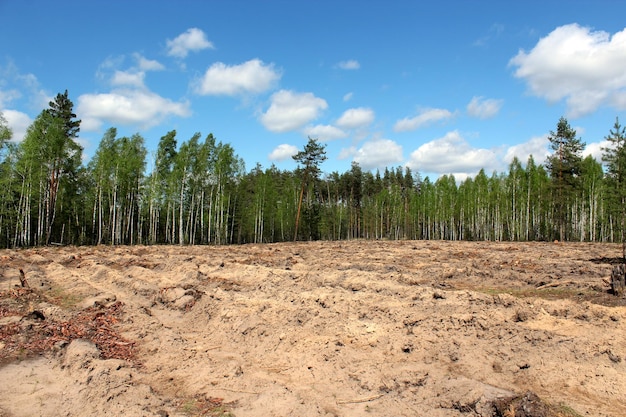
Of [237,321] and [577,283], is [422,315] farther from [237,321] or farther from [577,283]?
[577,283]

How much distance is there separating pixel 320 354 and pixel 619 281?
794cm

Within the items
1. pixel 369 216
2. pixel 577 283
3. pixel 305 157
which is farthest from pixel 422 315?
pixel 369 216

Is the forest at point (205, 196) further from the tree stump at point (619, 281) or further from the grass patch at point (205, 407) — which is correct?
the grass patch at point (205, 407)

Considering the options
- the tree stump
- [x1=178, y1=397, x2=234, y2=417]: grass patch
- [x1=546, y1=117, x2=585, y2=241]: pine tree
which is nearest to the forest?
[x1=546, y1=117, x2=585, y2=241]: pine tree

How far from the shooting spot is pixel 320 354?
6.27 metres

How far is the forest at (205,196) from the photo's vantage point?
3438 cm

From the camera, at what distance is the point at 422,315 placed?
24.6 feet

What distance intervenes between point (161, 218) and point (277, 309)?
50908 millimetres

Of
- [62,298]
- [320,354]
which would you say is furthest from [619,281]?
[62,298]

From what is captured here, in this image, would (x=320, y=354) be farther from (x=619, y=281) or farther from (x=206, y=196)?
(x=206, y=196)

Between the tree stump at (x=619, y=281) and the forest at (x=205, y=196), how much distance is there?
11.6 meters

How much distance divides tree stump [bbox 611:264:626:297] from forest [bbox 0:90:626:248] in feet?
38.1

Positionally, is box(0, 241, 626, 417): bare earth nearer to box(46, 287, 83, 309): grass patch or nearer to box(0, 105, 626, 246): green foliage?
box(46, 287, 83, 309): grass patch

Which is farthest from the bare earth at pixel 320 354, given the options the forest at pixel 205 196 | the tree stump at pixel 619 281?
the forest at pixel 205 196
